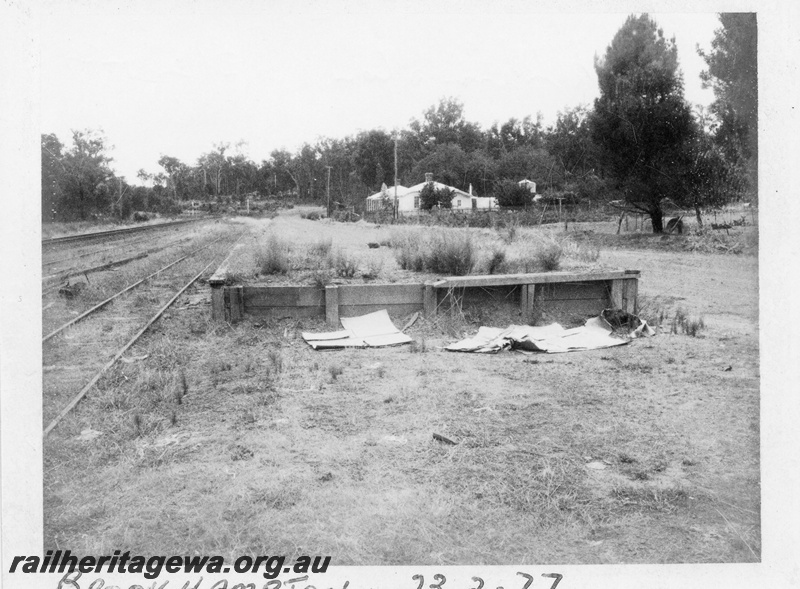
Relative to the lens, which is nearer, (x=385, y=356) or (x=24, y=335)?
(x=24, y=335)

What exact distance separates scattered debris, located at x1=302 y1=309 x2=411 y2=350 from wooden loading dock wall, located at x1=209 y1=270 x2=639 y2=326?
0.69 feet

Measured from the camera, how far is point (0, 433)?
3.37 m

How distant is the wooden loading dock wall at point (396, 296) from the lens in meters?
8.46

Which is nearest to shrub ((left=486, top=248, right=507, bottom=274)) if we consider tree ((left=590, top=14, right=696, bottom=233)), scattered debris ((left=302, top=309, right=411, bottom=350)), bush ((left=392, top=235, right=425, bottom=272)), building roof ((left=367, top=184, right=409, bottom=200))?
bush ((left=392, top=235, right=425, bottom=272))

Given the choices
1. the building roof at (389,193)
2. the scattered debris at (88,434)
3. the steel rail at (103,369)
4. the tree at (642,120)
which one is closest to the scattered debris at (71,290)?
the steel rail at (103,369)

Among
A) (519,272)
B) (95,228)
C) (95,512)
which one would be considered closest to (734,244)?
(519,272)

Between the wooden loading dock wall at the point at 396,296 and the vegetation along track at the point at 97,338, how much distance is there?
1326 mm

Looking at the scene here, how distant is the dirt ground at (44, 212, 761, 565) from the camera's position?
10.6 ft

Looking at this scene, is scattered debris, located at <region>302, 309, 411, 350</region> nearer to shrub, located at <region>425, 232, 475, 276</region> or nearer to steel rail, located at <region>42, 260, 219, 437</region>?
shrub, located at <region>425, 232, 475, 276</region>

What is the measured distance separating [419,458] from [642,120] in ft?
65.1

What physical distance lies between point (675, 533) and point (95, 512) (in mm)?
3143

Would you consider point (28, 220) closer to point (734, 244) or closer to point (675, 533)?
point (675, 533)

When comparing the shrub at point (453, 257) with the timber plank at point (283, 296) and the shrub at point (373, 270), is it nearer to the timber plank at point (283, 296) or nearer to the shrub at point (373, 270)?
the shrub at point (373, 270)

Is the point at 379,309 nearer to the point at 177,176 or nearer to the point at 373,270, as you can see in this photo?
the point at 373,270
